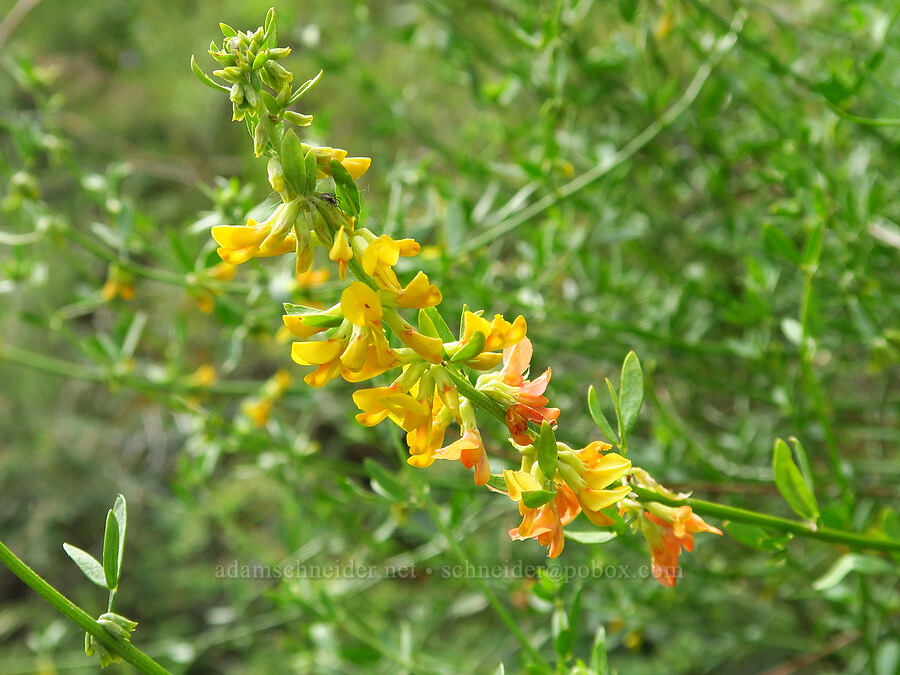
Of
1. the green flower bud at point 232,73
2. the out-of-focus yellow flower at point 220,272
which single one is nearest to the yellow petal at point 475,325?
the green flower bud at point 232,73

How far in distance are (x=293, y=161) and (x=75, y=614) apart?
340mm

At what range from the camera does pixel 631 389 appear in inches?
25.0

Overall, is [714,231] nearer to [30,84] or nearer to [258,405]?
[258,405]

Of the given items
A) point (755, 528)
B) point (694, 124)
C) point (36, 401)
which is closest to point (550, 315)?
point (694, 124)

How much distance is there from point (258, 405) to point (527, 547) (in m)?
0.78

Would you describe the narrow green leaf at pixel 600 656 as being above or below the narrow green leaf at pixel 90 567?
below

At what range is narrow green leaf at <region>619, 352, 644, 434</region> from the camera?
0.63 m

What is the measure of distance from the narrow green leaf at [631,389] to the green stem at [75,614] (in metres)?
0.38

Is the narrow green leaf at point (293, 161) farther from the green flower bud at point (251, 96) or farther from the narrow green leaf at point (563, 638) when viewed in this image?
the narrow green leaf at point (563, 638)

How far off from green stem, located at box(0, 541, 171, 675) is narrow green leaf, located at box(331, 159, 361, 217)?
311mm

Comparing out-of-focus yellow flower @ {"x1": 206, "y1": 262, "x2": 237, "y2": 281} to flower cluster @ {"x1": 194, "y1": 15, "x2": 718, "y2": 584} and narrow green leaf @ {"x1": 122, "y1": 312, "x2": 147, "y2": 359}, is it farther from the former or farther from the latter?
flower cluster @ {"x1": 194, "y1": 15, "x2": 718, "y2": 584}

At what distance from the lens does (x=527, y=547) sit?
73.9 inches

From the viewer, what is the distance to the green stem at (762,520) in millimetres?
576

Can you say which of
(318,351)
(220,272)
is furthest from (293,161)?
(220,272)
